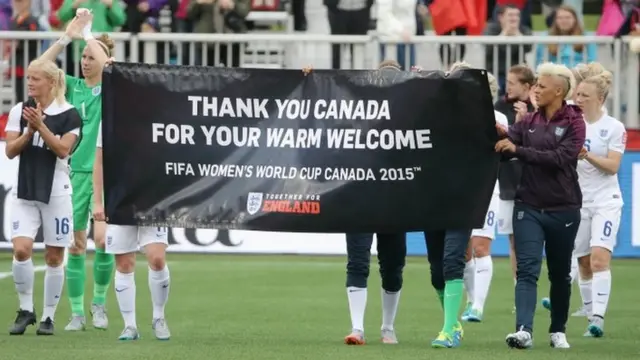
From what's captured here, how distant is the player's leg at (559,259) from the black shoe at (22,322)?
12.6 feet

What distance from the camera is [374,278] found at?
19.2 metres

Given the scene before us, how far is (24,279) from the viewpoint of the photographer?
45.1 feet

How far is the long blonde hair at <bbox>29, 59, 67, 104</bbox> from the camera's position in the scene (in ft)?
43.8

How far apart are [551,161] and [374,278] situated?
6.94 meters

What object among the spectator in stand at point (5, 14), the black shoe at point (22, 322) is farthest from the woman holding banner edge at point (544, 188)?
the spectator in stand at point (5, 14)

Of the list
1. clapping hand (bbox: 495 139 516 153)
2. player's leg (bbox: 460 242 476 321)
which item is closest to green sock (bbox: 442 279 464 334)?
clapping hand (bbox: 495 139 516 153)

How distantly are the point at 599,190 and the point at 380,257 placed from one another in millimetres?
2194

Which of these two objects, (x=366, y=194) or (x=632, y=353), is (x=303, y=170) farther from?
(x=632, y=353)

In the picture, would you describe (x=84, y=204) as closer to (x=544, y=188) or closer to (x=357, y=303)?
(x=357, y=303)

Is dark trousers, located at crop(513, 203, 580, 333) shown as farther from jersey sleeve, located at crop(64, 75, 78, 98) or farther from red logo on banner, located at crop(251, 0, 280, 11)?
red logo on banner, located at crop(251, 0, 280, 11)

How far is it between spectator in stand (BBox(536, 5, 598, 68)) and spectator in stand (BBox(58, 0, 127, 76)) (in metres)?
5.17

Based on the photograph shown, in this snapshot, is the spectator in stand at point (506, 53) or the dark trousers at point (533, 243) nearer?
the dark trousers at point (533, 243)

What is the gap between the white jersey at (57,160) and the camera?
13.5m

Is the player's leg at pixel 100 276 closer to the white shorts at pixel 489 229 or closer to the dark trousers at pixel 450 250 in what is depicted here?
the dark trousers at pixel 450 250
